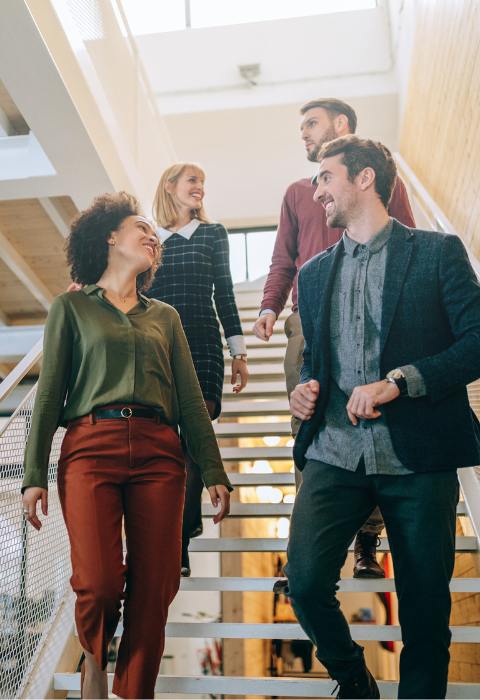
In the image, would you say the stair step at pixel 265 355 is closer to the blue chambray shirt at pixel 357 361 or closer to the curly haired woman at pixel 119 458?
the curly haired woman at pixel 119 458

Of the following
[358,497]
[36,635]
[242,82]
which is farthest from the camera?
[242,82]

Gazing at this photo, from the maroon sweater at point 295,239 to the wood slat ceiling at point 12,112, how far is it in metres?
2.30

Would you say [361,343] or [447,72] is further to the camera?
[447,72]

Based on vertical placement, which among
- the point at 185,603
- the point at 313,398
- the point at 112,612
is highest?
the point at 313,398

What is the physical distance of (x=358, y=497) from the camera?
4.82 ft

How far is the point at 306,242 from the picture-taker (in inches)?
93.7

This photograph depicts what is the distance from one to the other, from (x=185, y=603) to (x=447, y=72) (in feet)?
22.3

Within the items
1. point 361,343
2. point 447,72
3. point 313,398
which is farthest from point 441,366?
point 447,72

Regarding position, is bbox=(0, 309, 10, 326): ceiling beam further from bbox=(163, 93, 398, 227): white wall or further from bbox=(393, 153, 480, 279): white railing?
bbox=(393, 153, 480, 279): white railing

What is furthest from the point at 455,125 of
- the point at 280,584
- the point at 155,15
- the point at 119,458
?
the point at 155,15

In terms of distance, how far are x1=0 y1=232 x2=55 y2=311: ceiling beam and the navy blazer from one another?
4.06 metres

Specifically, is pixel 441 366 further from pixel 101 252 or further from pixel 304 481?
pixel 101 252

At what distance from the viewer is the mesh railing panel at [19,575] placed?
78.0 inches

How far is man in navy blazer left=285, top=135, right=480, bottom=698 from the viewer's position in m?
1.33
